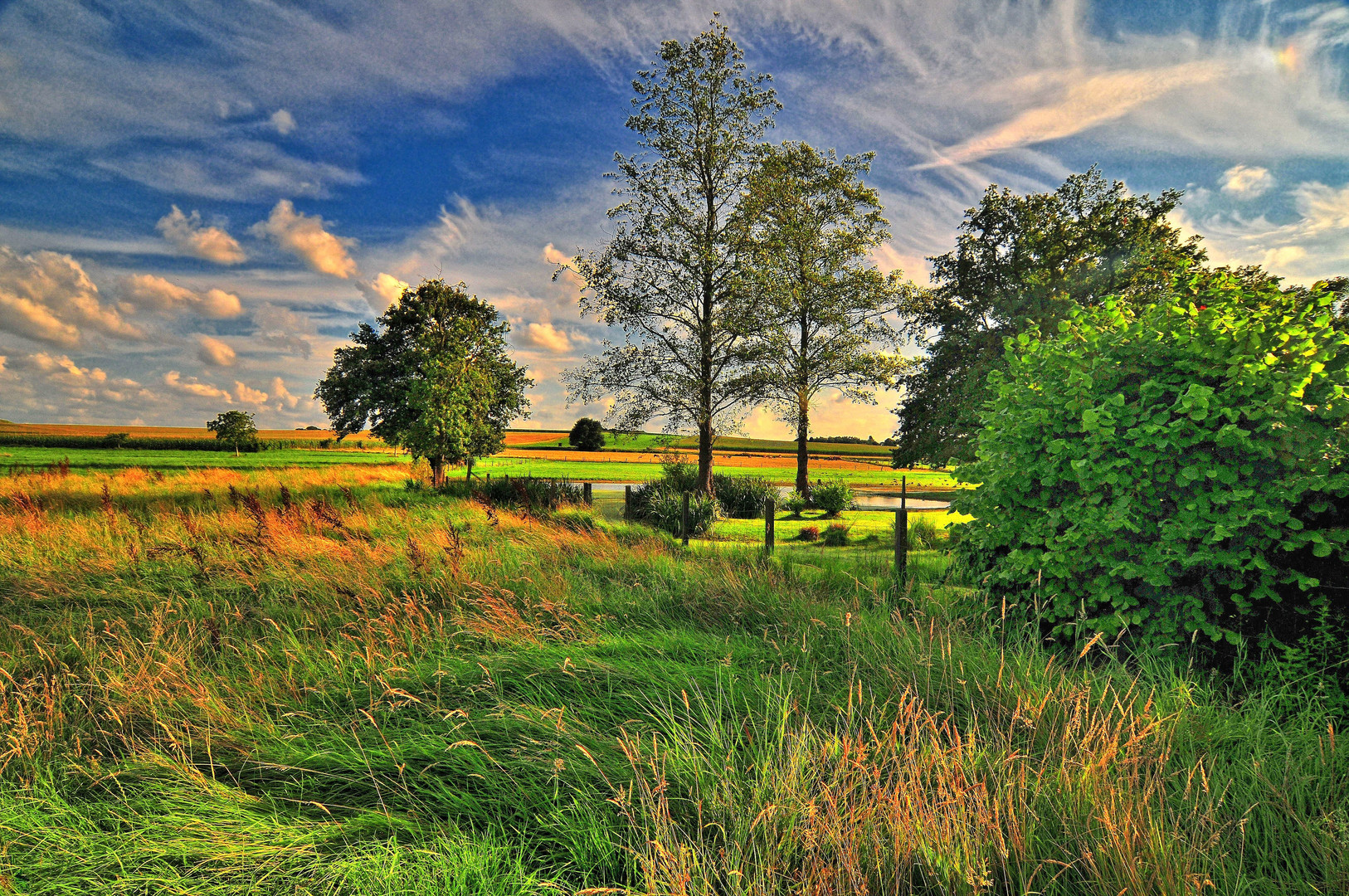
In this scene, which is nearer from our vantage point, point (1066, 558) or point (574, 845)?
point (574, 845)

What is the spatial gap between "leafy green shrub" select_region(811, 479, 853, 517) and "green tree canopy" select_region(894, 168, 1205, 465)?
317 centimetres

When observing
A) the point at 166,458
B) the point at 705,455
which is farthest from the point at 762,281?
the point at 166,458

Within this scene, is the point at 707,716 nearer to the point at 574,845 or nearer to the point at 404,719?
the point at 574,845

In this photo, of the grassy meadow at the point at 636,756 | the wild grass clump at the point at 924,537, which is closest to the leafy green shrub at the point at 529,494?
the wild grass clump at the point at 924,537

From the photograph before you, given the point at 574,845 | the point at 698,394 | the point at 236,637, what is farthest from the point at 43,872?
the point at 698,394

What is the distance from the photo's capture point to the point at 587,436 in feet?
269

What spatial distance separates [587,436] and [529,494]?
63.6 metres

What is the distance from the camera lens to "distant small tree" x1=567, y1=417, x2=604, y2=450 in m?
80.8

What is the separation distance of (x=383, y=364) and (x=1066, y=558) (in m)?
37.0

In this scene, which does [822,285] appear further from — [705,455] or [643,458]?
[643,458]

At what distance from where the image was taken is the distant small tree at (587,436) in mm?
80794

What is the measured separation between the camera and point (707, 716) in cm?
309

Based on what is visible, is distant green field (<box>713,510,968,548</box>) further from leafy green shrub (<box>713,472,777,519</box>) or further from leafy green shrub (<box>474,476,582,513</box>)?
leafy green shrub (<box>474,476,582,513</box>)

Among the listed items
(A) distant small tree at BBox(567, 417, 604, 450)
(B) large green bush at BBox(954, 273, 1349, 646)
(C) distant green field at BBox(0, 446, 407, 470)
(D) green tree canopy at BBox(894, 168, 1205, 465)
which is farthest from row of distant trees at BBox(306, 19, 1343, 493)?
(A) distant small tree at BBox(567, 417, 604, 450)
